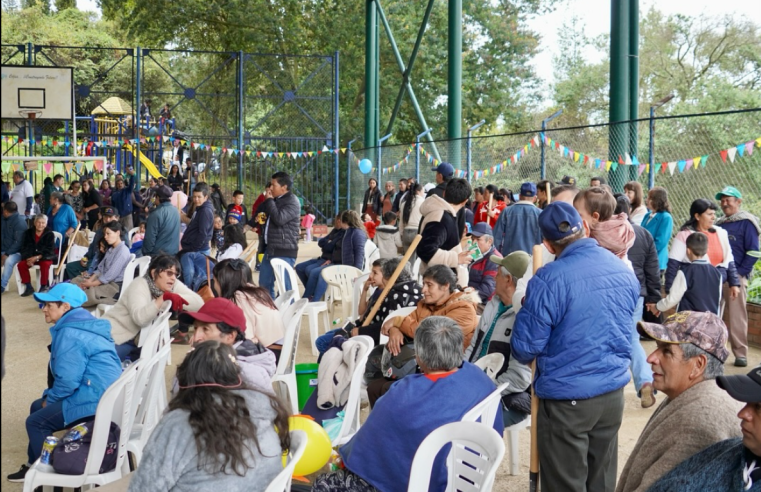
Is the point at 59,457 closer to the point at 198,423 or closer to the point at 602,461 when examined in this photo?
the point at 198,423

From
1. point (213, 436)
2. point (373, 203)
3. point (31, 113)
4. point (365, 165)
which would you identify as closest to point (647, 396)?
point (213, 436)

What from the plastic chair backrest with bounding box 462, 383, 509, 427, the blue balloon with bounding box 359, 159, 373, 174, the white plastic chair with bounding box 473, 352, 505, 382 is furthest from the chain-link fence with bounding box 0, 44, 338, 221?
the plastic chair backrest with bounding box 462, 383, 509, 427

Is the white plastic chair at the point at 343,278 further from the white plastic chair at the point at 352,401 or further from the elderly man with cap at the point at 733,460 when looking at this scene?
the elderly man with cap at the point at 733,460

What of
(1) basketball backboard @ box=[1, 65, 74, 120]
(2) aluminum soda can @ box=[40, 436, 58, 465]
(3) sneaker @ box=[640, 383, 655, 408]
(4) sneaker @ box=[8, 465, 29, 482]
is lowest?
(4) sneaker @ box=[8, 465, 29, 482]

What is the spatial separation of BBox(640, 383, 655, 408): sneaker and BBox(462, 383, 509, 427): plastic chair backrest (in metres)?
2.44

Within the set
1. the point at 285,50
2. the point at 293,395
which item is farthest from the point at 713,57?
the point at 293,395

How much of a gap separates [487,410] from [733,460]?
1423 millimetres

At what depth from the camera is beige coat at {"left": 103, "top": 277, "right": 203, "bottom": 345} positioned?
5.72m

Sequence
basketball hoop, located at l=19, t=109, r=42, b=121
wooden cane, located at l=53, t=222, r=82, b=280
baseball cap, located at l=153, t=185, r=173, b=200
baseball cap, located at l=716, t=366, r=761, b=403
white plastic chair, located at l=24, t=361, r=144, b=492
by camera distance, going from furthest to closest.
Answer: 1. basketball hoop, located at l=19, t=109, r=42, b=121
2. wooden cane, located at l=53, t=222, r=82, b=280
3. baseball cap, located at l=153, t=185, r=173, b=200
4. white plastic chair, located at l=24, t=361, r=144, b=492
5. baseball cap, located at l=716, t=366, r=761, b=403

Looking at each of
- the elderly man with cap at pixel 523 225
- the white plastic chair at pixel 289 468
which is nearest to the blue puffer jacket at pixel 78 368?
the white plastic chair at pixel 289 468

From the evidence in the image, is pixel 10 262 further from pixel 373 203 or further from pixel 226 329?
pixel 226 329

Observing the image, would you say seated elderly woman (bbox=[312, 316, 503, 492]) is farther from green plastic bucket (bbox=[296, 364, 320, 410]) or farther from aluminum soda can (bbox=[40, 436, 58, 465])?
green plastic bucket (bbox=[296, 364, 320, 410])

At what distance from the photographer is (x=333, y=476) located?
326 cm

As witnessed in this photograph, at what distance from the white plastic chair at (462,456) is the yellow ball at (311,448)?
28.5 inches
